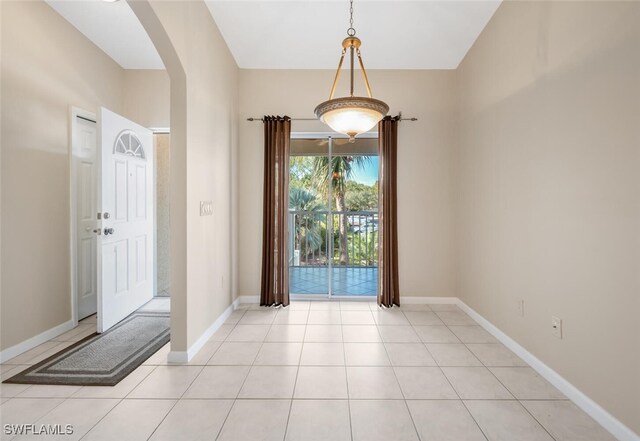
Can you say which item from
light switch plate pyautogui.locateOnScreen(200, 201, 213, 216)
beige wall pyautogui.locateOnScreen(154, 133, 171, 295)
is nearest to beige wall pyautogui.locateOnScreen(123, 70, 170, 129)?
beige wall pyautogui.locateOnScreen(154, 133, 171, 295)

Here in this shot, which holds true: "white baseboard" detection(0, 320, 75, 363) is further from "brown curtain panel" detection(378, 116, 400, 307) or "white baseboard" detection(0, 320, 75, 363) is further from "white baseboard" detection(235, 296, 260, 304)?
"brown curtain panel" detection(378, 116, 400, 307)

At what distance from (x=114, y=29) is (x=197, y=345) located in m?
3.09

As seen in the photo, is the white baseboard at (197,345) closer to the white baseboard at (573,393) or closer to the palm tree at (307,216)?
the palm tree at (307,216)

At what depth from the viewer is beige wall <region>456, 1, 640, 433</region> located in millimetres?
1530

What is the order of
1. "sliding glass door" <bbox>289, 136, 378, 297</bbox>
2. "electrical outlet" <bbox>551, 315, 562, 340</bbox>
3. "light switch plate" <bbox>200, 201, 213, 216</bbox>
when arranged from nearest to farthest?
1. "electrical outlet" <bbox>551, 315, 562, 340</bbox>
2. "light switch plate" <bbox>200, 201, 213, 216</bbox>
3. "sliding glass door" <bbox>289, 136, 378, 297</bbox>

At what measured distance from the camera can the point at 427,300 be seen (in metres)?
3.79

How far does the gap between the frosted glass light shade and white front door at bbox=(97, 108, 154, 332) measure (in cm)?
230

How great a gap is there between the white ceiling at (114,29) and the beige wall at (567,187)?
3.36 m

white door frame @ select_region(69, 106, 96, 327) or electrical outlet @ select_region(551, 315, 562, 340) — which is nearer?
electrical outlet @ select_region(551, 315, 562, 340)

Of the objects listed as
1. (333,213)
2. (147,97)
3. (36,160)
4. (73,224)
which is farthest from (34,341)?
(333,213)

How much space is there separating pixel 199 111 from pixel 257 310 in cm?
223

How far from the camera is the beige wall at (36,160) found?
2367 mm

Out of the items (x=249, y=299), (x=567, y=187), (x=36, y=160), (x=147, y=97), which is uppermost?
(x=147, y=97)

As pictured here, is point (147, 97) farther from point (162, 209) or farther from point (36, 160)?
point (36, 160)
